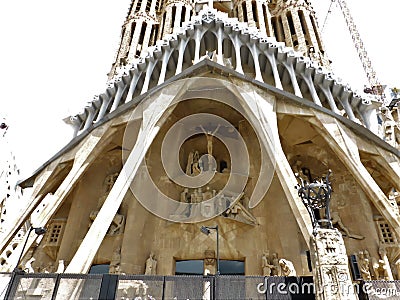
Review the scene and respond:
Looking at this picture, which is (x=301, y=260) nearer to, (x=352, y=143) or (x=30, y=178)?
(x=352, y=143)

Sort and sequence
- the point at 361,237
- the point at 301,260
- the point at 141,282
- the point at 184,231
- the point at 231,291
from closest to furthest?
the point at 231,291
the point at 141,282
the point at 301,260
the point at 361,237
the point at 184,231

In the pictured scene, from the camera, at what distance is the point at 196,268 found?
12.2m

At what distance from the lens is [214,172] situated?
13812 millimetres

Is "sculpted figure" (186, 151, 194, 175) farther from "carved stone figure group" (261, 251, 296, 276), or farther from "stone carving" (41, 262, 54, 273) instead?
"stone carving" (41, 262, 54, 273)

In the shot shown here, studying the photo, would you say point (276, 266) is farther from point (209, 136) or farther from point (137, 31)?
point (137, 31)

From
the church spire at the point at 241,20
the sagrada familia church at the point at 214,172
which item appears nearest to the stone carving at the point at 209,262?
the sagrada familia church at the point at 214,172

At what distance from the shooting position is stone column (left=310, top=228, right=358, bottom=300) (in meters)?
6.49

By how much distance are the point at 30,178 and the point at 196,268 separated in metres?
8.22

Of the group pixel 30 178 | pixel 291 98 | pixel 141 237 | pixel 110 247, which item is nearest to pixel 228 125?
pixel 291 98

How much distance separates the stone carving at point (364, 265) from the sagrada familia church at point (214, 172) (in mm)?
39

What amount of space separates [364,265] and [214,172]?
6.52 m

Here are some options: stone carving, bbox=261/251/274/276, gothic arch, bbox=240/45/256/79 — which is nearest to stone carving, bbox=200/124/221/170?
gothic arch, bbox=240/45/256/79

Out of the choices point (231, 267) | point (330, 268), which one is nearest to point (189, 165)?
point (231, 267)

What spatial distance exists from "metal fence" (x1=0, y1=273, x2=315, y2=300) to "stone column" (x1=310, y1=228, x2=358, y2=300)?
0.60 m
